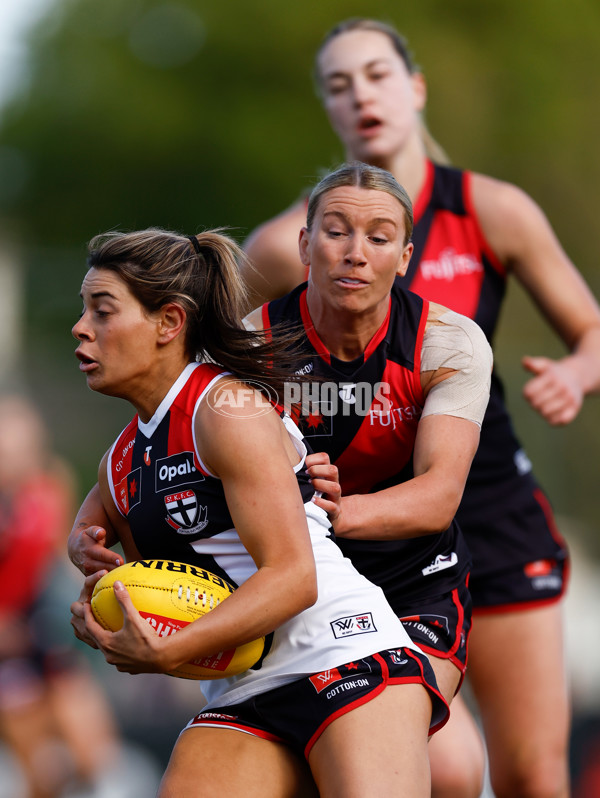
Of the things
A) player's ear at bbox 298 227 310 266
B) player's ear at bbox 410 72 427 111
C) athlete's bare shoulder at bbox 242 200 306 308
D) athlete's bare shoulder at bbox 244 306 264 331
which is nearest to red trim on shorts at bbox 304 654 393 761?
athlete's bare shoulder at bbox 244 306 264 331

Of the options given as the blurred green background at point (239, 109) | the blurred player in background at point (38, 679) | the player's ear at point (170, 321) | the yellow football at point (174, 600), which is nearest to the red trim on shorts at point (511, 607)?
the yellow football at point (174, 600)

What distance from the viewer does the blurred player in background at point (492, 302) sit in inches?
161

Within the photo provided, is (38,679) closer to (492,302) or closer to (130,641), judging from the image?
(492,302)

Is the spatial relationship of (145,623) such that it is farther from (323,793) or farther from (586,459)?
(586,459)

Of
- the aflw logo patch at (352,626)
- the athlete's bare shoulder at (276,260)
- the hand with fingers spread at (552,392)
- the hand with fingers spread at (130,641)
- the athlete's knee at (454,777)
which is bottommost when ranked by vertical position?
the athlete's knee at (454,777)

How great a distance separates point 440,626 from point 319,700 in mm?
584

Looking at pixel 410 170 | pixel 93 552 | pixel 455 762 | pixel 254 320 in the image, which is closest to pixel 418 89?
pixel 410 170

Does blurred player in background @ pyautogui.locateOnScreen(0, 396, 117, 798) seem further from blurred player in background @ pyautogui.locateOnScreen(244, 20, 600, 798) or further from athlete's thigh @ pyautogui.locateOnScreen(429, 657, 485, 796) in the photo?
athlete's thigh @ pyautogui.locateOnScreen(429, 657, 485, 796)

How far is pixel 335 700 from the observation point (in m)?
2.75

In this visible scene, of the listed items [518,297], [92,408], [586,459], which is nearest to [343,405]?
[92,408]

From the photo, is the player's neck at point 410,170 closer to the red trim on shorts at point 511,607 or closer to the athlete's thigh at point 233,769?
the red trim on shorts at point 511,607

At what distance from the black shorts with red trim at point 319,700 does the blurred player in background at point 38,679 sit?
526 cm

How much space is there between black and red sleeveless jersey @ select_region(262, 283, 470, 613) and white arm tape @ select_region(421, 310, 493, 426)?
0.14ft

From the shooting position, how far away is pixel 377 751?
2.66m
